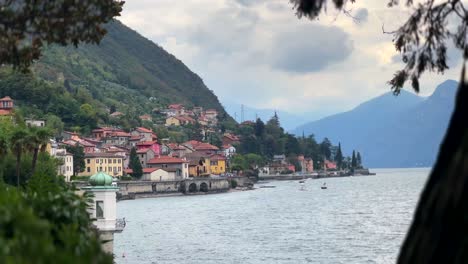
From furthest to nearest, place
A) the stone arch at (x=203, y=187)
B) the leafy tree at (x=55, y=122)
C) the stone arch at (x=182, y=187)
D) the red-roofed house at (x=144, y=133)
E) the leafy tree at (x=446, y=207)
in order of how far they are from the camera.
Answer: the red-roofed house at (x=144, y=133)
the stone arch at (x=203, y=187)
the stone arch at (x=182, y=187)
the leafy tree at (x=55, y=122)
the leafy tree at (x=446, y=207)

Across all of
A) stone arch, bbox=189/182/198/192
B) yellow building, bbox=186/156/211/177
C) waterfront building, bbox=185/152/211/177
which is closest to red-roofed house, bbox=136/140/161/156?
waterfront building, bbox=185/152/211/177

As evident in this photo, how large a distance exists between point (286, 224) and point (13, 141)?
24.9 metres

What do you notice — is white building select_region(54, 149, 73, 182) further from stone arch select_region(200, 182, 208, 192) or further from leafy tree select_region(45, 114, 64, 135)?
stone arch select_region(200, 182, 208, 192)

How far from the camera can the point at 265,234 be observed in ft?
212

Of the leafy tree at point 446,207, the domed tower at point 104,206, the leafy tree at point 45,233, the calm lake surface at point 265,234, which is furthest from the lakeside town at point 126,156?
the leafy tree at point 446,207

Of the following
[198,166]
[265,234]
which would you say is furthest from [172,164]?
[265,234]

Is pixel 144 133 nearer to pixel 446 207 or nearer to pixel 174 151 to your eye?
pixel 174 151

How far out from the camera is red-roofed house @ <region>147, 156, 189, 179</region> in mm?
163087

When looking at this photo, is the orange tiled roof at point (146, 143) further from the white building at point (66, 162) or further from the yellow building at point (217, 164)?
the white building at point (66, 162)

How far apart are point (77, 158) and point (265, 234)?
7276 centimetres

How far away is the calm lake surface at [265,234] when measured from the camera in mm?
49694

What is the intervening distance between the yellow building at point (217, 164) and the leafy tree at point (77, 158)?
60.3 meters

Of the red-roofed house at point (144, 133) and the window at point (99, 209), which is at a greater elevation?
the red-roofed house at point (144, 133)

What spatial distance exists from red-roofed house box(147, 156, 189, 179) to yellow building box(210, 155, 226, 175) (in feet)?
80.5
